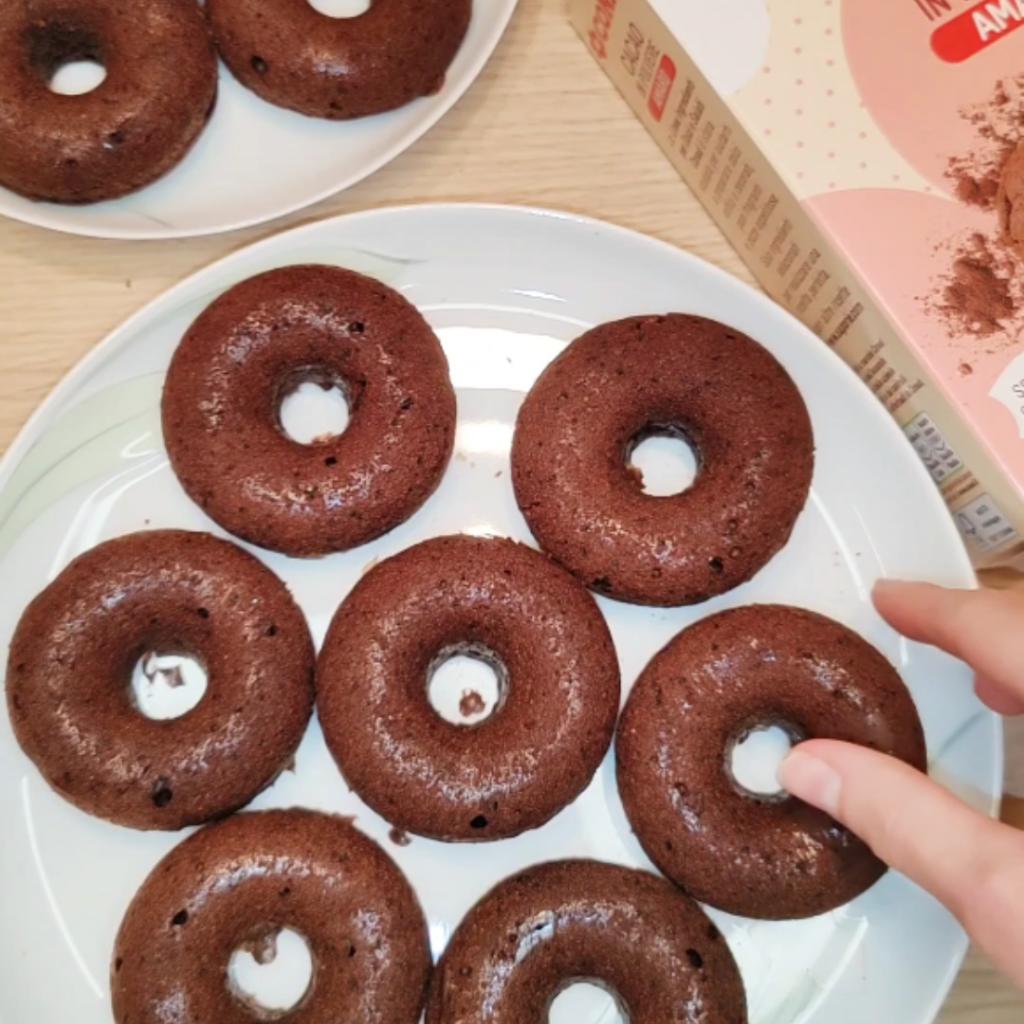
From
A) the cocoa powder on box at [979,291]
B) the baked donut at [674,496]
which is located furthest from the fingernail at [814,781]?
the cocoa powder on box at [979,291]

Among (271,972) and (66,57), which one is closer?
(271,972)

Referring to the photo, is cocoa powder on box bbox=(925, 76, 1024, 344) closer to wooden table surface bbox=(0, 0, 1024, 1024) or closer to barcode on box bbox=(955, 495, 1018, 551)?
barcode on box bbox=(955, 495, 1018, 551)

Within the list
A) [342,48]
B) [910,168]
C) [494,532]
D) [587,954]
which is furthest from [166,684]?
[910,168]

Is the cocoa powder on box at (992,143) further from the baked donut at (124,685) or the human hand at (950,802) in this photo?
the baked donut at (124,685)

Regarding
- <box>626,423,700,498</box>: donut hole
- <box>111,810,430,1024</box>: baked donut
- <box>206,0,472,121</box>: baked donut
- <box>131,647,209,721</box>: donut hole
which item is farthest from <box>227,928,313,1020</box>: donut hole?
<box>206,0,472,121</box>: baked donut

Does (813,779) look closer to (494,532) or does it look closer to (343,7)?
(494,532)
